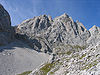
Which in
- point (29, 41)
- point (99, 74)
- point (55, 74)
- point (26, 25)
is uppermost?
point (26, 25)

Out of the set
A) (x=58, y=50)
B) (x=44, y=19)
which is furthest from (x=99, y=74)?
(x=44, y=19)

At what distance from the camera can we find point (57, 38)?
585 ft

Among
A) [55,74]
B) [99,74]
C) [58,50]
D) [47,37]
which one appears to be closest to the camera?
[99,74]

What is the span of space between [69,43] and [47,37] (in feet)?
141

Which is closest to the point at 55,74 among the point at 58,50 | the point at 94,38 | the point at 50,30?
the point at 58,50

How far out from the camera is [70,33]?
19362 cm

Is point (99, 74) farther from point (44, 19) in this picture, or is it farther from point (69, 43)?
point (44, 19)

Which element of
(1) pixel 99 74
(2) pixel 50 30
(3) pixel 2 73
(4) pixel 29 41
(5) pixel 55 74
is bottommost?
(1) pixel 99 74

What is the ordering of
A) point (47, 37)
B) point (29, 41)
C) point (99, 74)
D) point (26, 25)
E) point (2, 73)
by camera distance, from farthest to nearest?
point (26, 25) → point (47, 37) → point (29, 41) → point (2, 73) → point (99, 74)

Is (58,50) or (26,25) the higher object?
(26,25)

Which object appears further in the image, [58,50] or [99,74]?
[58,50]

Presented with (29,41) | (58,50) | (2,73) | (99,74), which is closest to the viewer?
(99,74)

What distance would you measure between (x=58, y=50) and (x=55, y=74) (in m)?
142

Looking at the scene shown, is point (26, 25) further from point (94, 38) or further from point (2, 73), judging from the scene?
point (2, 73)
